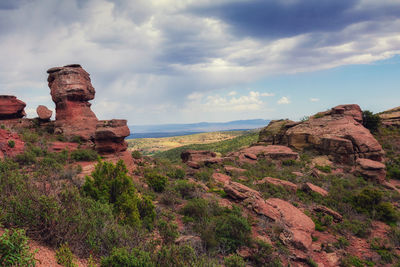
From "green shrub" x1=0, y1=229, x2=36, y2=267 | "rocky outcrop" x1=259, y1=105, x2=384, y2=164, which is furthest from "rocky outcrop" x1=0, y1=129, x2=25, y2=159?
"rocky outcrop" x1=259, y1=105, x2=384, y2=164

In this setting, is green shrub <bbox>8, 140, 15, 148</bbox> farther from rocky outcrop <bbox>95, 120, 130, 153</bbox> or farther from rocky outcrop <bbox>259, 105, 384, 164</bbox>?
rocky outcrop <bbox>259, 105, 384, 164</bbox>

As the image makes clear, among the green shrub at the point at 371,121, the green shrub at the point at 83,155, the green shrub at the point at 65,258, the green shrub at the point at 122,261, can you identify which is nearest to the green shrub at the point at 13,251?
the green shrub at the point at 65,258

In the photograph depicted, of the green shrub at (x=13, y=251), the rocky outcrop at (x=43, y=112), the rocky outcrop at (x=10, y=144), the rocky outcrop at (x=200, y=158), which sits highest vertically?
the rocky outcrop at (x=43, y=112)

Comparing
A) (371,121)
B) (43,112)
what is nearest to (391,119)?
(371,121)

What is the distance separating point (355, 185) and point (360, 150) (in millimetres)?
8645

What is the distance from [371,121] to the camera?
3322 centimetres

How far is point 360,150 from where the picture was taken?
84.0 feet

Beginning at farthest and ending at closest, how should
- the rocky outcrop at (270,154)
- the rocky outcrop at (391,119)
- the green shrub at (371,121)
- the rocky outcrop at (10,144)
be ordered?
the rocky outcrop at (391,119), the green shrub at (371,121), the rocky outcrop at (270,154), the rocky outcrop at (10,144)

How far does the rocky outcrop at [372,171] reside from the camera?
2112cm

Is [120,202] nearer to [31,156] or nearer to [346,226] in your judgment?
[31,156]

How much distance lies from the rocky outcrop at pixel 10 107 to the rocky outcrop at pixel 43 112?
145 centimetres

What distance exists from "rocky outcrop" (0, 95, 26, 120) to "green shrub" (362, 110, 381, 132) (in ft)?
161

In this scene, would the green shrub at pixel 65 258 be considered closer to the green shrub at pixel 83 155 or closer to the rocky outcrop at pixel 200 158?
the green shrub at pixel 83 155

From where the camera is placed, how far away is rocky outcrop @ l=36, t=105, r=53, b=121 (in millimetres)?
23855
